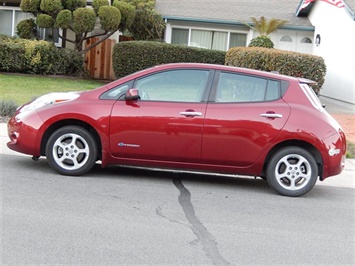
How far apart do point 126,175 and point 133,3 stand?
15540 mm

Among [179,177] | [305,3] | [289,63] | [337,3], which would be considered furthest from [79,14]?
[179,177]

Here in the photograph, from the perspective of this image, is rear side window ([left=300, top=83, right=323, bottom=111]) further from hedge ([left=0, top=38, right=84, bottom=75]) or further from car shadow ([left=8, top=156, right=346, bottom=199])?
hedge ([left=0, top=38, right=84, bottom=75])

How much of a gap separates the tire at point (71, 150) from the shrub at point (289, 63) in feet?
31.9

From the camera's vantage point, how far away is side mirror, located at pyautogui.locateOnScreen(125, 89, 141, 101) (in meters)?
7.66

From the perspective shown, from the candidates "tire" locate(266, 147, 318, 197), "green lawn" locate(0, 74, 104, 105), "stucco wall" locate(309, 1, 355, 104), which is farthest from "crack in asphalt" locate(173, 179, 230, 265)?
"stucco wall" locate(309, 1, 355, 104)

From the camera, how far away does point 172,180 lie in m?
8.19

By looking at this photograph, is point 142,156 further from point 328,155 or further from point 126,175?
point 328,155

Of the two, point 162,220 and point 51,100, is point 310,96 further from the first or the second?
point 51,100

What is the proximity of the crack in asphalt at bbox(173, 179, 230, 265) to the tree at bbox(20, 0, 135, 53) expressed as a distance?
14.2 metres

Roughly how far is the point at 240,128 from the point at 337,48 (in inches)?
549

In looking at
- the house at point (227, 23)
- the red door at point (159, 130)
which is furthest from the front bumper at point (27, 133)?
the house at point (227, 23)

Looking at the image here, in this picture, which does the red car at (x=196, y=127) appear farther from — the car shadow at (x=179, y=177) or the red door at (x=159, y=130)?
the car shadow at (x=179, y=177)

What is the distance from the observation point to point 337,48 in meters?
20.4

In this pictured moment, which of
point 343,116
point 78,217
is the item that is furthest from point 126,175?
point 343,116
